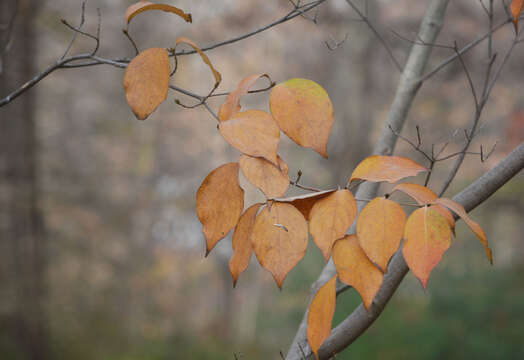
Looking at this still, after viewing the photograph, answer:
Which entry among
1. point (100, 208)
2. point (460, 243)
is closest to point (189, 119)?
point (100, 208)

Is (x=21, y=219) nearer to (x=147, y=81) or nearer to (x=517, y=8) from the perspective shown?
(x=147, y=81)

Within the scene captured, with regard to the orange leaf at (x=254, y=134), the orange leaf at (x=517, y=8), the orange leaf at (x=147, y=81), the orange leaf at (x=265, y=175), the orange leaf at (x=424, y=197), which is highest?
the orange leaf at (x=517, y=8)

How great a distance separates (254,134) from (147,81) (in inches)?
6.8

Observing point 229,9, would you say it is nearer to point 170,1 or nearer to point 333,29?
point 170,1

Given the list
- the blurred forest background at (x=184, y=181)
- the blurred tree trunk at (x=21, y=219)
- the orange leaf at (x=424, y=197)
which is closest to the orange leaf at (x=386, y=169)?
the orange leaf at (x=424, y=197)

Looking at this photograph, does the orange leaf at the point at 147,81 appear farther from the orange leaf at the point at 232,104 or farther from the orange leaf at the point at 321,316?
the orange leaf at the point at 321,316

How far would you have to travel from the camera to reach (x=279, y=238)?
20.4 inches

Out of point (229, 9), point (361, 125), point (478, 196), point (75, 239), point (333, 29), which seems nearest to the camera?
point (478, 196)

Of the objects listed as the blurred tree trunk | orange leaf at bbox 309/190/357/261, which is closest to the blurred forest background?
the blurred tree trunk

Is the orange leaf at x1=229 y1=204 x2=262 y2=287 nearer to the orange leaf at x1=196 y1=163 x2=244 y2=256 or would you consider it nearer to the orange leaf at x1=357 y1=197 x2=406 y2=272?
the orange leaf at x1=196 y1=163 x2=244 y2=256

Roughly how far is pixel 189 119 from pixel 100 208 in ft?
13.5

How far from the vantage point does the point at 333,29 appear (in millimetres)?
4418

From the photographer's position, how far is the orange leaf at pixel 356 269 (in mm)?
510

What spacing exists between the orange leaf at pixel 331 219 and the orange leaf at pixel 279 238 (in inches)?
0.9
